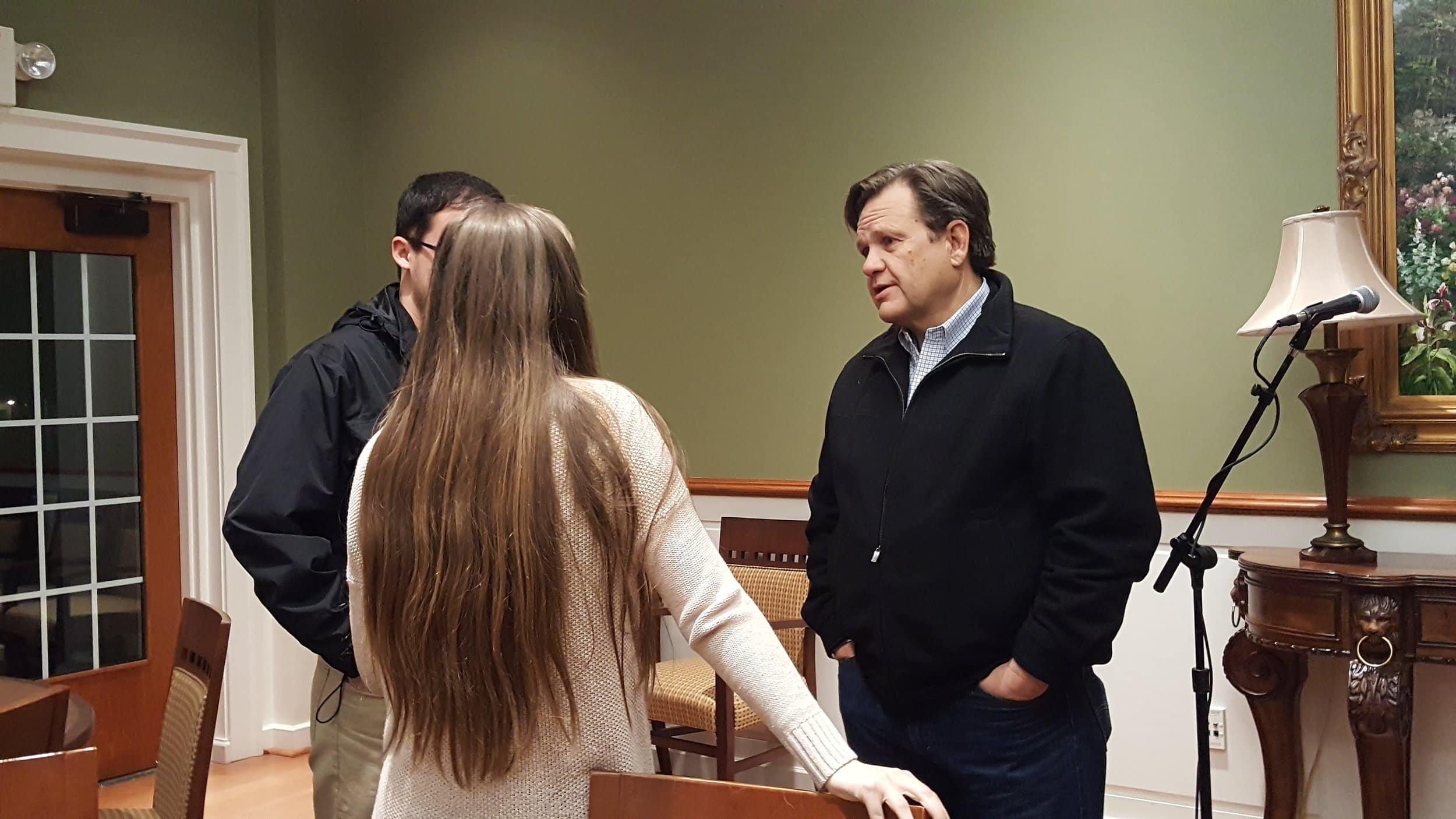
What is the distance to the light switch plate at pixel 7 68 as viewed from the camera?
355 cm

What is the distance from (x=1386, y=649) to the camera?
7.97 feet

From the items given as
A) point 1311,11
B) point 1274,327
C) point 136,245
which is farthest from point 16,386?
point 1311,11

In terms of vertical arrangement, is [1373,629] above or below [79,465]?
below

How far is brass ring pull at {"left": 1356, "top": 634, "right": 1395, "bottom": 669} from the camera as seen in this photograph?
2.42m

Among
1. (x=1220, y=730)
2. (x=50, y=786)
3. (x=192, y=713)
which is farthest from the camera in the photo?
(x=1220, y=730)

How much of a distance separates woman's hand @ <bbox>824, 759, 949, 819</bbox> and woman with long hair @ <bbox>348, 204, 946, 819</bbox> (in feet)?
0.04

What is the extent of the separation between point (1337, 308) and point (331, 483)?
5.49ft

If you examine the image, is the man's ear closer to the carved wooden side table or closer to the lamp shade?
the lamp shade

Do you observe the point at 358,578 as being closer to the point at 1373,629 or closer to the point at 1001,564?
the point at 1001,564

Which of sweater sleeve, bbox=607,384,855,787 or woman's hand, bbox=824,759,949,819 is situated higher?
sweater sleeve, bbox=607,384,855,787

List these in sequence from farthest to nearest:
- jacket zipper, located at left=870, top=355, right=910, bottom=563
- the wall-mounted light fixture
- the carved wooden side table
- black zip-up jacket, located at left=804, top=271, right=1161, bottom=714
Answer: the wall-mounted light fixture, the carved wooden side table, jacket zipper, located at left=870, top=355, right=910, bottom=563, black zip-up jacket, located at left=804, top=271, right=1161, bottom=714

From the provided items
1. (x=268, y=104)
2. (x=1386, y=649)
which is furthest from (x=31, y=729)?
(x=268, y=104)

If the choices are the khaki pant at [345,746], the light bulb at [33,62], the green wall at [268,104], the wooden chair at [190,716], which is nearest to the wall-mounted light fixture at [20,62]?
the light bulb at [33,62]

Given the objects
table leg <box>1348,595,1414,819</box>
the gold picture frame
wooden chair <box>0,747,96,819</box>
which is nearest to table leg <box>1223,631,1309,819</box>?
table leg <box>1348,595,1414,819</box>
